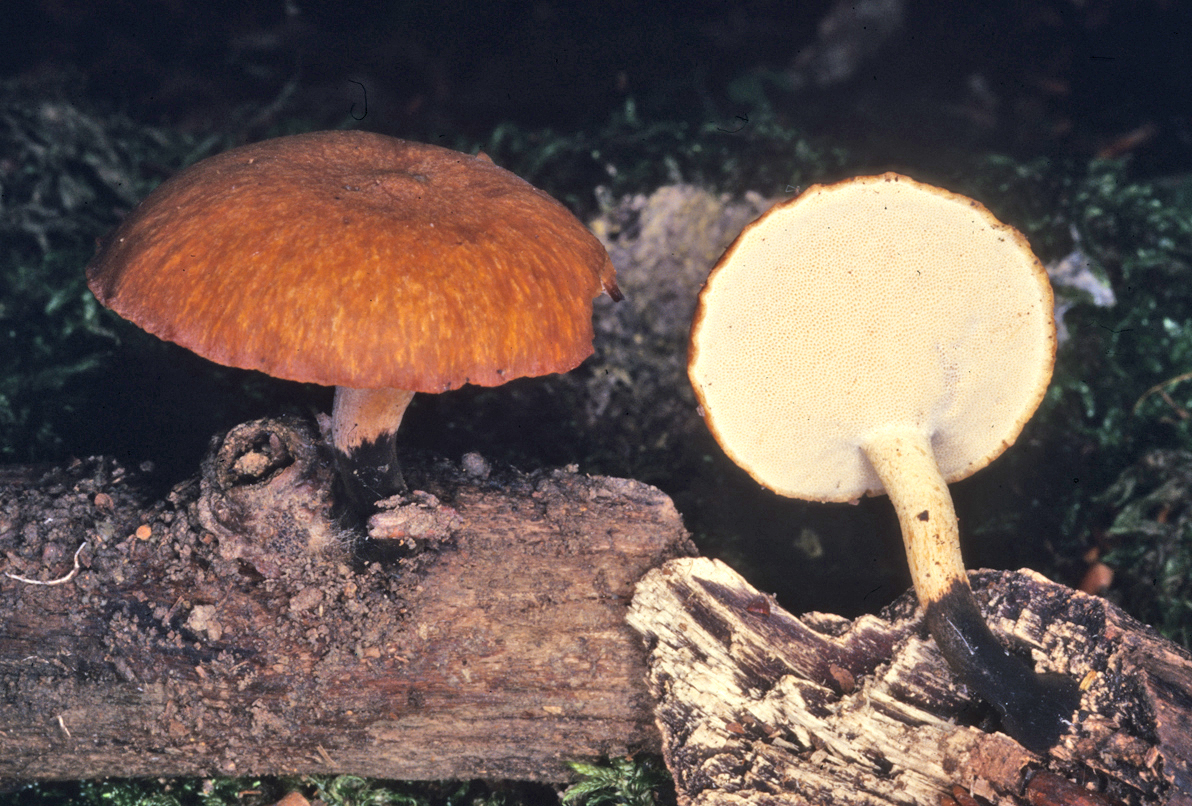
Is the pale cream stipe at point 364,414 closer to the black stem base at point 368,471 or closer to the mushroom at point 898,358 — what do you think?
the black stem base at point 368,471

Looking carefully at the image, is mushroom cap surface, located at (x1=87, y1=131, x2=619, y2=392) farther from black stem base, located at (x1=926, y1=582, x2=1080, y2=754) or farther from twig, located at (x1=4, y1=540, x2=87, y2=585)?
black stem base, located at (x1=926, y1=582, x2=1080, y2=754)

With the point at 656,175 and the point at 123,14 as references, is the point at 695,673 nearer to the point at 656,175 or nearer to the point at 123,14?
the point at 656,175

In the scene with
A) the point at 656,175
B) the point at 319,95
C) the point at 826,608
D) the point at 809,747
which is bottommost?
the point at 809,747

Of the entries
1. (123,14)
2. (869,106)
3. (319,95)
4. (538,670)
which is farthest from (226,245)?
(869,106)

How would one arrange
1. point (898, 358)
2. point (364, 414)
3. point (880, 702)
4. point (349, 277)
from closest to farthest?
point (349, 277), point (880, 702), point (364, 414), point (898, 358)

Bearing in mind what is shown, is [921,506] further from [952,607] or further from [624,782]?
[624,782]

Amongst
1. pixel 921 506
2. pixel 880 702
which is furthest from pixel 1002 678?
pixel 921 506
